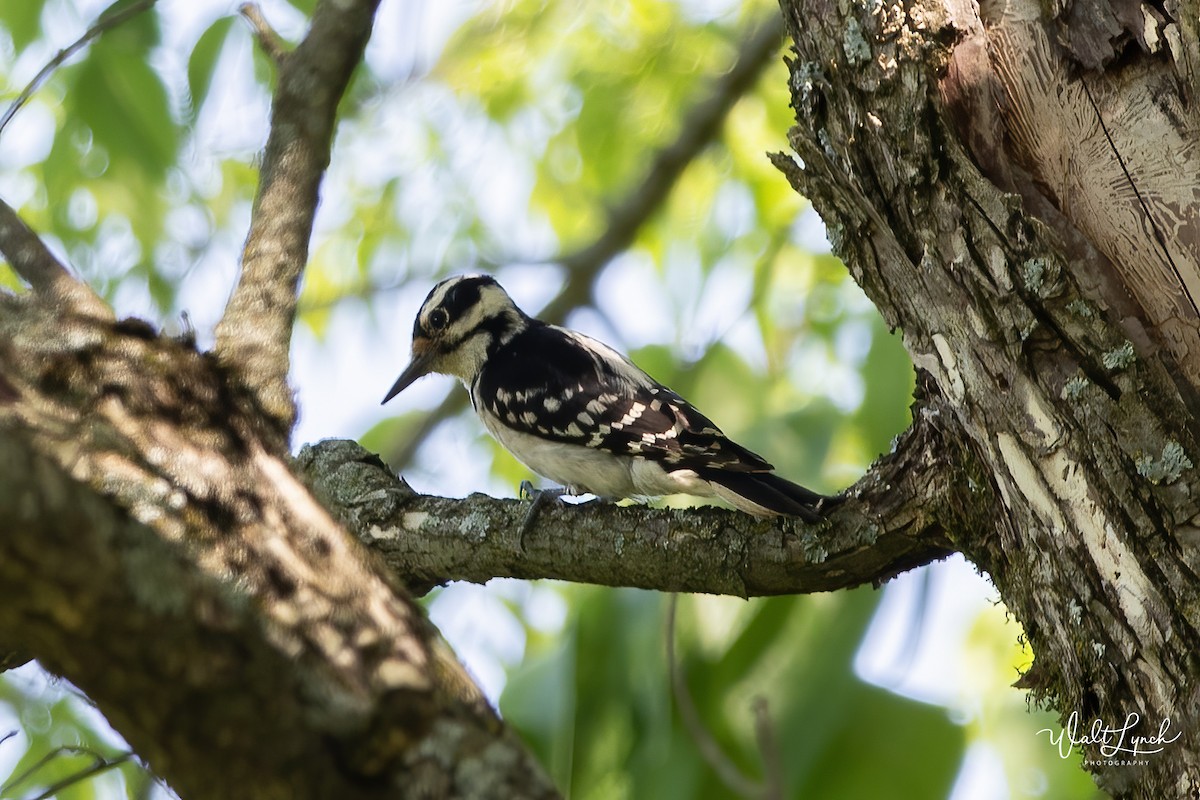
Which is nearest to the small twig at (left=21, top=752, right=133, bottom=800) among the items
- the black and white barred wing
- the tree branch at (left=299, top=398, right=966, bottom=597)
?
the tree branch at (left=299, top=398, right=966, bottom=597)

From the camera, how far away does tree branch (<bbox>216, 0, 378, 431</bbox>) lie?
9.84 ft

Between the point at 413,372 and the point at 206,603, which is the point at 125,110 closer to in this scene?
the point at 413,372

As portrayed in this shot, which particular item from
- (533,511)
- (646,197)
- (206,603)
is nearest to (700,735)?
(533,511)

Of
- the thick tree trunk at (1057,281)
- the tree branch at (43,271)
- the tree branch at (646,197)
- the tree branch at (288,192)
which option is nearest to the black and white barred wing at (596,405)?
the tree branch at (646,197)

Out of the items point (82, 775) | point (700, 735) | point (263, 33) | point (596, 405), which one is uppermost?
point (263, 33)

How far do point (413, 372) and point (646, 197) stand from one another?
59.3 inches

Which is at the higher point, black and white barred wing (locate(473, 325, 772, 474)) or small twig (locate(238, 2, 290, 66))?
small twig (locate(238, 2, 290, 66))

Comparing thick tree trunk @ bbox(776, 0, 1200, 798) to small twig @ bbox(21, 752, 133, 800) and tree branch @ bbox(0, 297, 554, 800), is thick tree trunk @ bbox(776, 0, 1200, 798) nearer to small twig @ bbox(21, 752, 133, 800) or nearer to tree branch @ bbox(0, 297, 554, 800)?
tree branch @ bbox(0, 297, 554, 800)

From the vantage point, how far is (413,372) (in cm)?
570

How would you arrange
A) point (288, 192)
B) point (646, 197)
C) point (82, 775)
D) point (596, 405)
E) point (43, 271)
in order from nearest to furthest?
point (43, 271)
point (82, 775)
point (288, 192)
point (596, 405)
point (646, 197)

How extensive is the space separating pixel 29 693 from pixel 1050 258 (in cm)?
325

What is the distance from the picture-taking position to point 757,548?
3.12m

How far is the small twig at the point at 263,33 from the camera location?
365 cm

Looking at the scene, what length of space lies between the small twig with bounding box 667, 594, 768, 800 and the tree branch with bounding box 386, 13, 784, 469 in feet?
8.15
